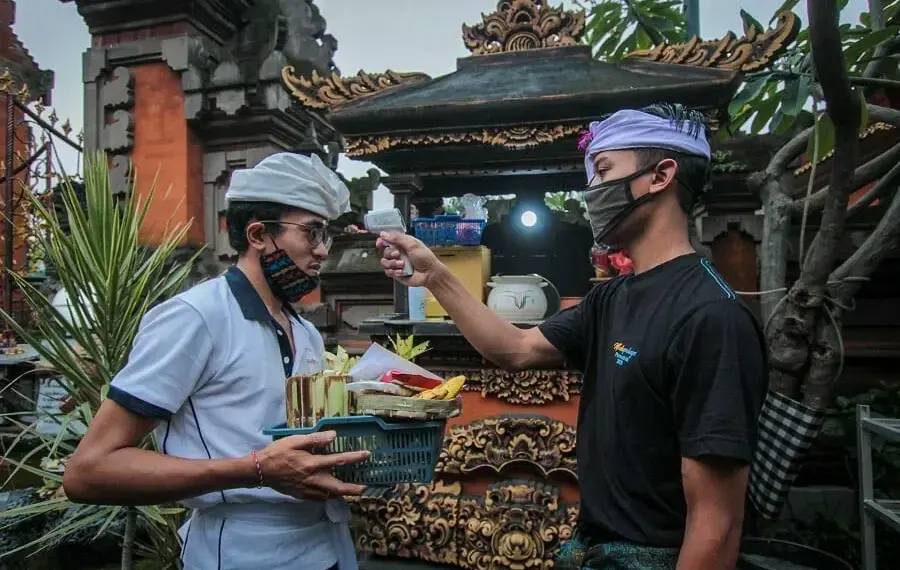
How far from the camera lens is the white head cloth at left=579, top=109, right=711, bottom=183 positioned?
172 cm

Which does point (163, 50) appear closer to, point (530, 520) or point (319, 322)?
point (319, 322)

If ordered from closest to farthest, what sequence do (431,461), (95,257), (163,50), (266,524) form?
(266,524) < (431,461) < (95,257) < (163,50)

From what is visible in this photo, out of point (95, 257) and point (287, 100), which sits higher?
point (287, 100)

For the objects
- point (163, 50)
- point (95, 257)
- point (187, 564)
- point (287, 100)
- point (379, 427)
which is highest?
point (163, 50)

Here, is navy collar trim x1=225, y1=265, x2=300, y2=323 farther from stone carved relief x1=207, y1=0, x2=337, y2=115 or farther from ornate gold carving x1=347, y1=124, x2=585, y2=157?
stone carved relief x1=207, y1=0, x2=337, y2=115

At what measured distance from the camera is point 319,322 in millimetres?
6438

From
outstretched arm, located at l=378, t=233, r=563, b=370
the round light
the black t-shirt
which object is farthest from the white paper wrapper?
the round light

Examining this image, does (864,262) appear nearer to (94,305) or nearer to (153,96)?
Result: (94,305)

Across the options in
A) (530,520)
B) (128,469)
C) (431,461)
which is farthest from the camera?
(530,520)

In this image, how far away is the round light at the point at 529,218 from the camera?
5074mm

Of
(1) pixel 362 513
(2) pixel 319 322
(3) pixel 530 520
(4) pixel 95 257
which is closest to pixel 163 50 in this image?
(2) pixel 319 322

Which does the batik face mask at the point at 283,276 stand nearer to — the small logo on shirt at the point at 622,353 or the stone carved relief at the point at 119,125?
the small logo on shirt at the point at 622,353

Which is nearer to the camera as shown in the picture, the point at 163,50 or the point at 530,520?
the point at 530,520

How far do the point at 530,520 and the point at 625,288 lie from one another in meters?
2.50
